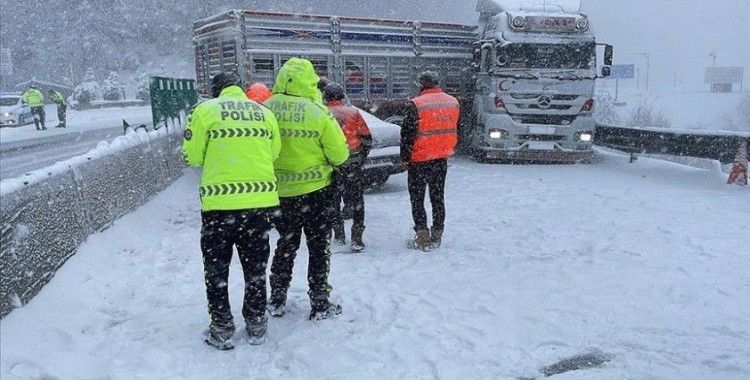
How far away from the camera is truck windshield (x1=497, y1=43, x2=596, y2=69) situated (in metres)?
13.0

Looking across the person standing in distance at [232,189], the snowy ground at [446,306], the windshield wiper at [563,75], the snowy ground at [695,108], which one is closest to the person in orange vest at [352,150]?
the snowy ground at [446,306]

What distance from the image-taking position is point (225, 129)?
12.4 feet

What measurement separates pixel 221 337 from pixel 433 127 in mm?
3163

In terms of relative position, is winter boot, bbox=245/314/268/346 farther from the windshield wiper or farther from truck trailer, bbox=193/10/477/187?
the windshield wiper

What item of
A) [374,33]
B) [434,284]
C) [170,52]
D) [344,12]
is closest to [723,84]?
[344,12]

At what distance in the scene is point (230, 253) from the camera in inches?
158

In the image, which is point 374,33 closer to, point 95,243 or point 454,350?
point 95,243

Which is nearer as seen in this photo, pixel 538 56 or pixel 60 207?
pixel 60 207

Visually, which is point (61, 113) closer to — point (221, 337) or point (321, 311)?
point (321, 311)

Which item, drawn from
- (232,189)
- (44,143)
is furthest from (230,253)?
(44,143)

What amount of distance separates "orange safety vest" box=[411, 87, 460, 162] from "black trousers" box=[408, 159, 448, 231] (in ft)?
0.30

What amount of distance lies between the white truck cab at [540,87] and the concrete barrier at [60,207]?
25.1 feet

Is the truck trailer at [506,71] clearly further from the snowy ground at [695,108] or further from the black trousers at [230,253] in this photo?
the snowy ground at [695,108]

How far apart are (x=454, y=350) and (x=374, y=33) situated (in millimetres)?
9991
